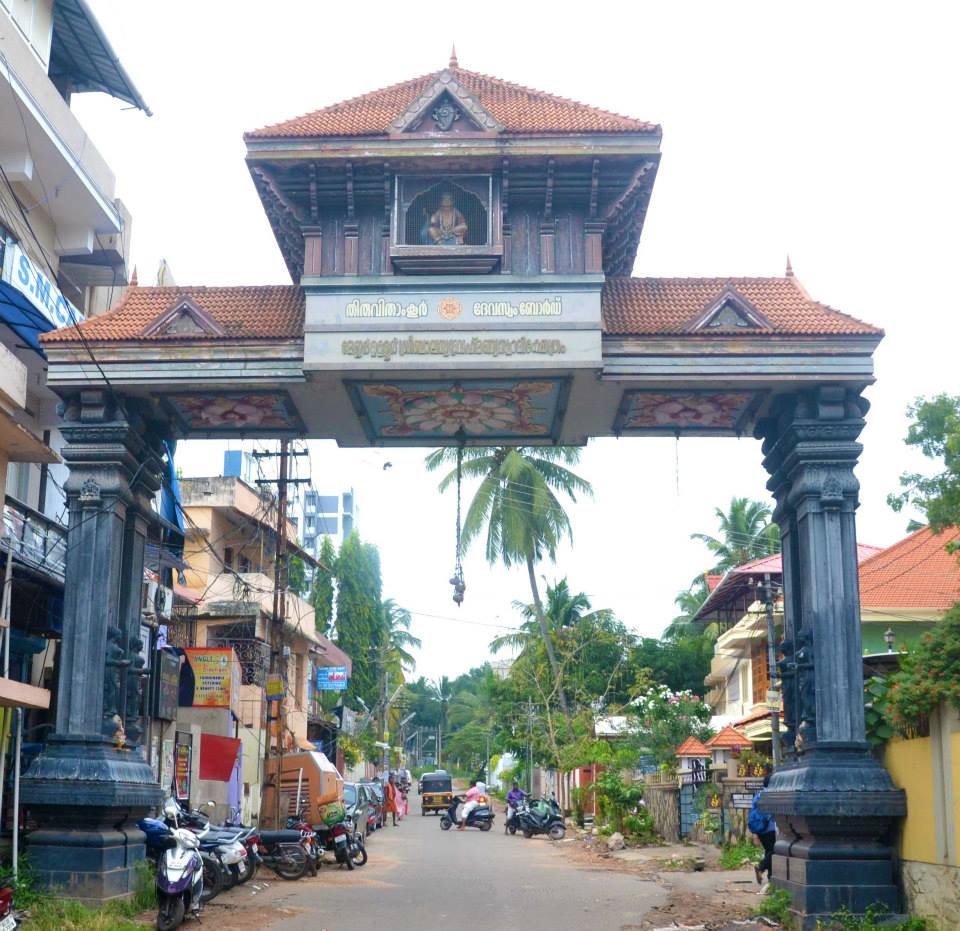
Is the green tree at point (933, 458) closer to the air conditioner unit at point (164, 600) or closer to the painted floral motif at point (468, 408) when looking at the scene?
the painted floral motif at point (468, 408)

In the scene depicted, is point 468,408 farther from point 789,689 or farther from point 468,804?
point 468,804

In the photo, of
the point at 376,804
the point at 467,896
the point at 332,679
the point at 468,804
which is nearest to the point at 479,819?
the point at 468,804

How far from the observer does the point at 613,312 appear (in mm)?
14320

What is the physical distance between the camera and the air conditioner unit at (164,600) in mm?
21834

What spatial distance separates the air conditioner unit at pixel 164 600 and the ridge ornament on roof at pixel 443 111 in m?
11.1

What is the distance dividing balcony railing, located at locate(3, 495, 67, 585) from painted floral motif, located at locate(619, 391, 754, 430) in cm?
757

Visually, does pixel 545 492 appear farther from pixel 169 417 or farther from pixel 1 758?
pixel 1 758

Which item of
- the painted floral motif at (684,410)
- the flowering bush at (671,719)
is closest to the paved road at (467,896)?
the painted floral motif at (684,410)

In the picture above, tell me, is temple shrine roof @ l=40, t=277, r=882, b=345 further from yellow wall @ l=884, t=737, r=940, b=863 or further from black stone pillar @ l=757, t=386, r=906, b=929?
yellow wall @ l=884, t=737, r=940, b=863

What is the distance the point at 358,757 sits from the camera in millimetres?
53469

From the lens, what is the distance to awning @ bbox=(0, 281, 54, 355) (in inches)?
642

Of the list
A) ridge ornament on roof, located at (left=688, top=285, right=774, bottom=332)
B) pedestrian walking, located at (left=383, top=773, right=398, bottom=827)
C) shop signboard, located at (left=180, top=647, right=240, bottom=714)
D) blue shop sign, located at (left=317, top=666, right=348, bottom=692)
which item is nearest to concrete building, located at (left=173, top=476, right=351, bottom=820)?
blue shop sign, located at (left=317, top=666, right=348, bottom=692)

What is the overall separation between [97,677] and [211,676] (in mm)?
12052

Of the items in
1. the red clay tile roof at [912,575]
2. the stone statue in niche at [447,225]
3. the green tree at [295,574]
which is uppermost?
the stone statue in niche at [447,225]
